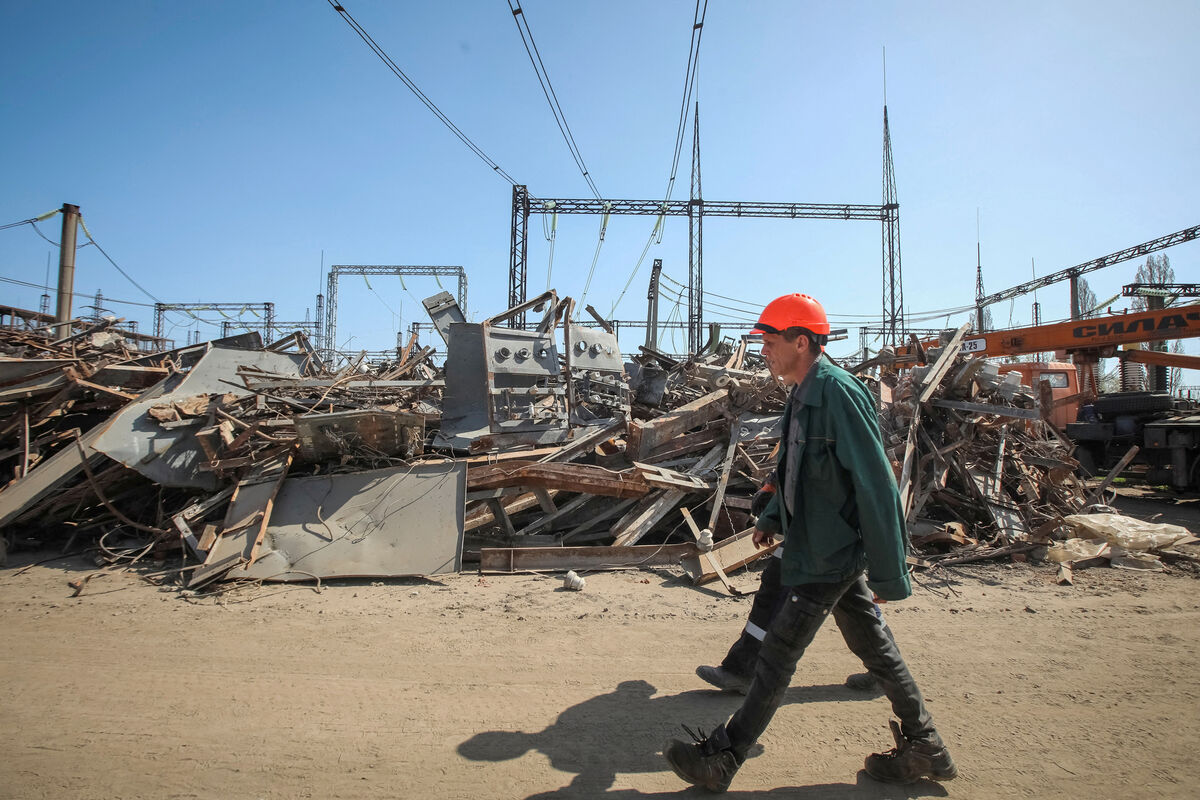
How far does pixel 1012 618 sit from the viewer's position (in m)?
4.52

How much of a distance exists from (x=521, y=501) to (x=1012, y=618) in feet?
15.1

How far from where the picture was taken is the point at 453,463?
612 centimetres

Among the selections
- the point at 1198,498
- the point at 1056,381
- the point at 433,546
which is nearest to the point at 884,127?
the point at 1056,381

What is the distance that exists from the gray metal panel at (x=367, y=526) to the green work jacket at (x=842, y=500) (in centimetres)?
393

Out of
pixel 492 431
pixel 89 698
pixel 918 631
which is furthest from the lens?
pixel 492 431

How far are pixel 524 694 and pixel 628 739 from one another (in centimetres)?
70

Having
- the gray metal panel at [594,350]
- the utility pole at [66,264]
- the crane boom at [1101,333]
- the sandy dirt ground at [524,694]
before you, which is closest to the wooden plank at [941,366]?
the crane boom at [1101,333]

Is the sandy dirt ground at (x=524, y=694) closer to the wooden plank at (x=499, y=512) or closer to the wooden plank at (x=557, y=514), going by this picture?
the wooden plank at (x=499, y=512)

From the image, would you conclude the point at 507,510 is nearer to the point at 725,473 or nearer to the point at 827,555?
the point at 725,473

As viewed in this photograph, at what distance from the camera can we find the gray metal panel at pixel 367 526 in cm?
527

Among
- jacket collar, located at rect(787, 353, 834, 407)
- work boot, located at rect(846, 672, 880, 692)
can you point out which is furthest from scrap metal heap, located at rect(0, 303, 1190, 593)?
jacket collar, located at rect(787, 353, 834, 407)

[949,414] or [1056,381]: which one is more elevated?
[1056,381]

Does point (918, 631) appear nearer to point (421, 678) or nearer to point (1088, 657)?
point (1088, 657)

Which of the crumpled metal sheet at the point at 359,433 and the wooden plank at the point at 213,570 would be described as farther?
the crumpled metal sheet at the point at 359,433
